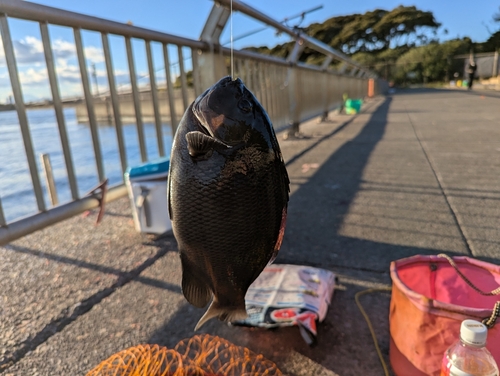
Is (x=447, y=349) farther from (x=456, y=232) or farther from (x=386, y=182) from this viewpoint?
(x=386, y=182)

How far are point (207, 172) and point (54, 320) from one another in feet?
4.93

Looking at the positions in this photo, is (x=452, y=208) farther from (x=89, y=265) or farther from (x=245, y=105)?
(x=89, y=265)

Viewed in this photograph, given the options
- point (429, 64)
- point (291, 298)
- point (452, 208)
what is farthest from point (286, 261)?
point (429, 64)

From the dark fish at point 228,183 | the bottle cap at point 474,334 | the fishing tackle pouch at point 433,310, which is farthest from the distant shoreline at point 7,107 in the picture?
the bottle cap at point 474,334

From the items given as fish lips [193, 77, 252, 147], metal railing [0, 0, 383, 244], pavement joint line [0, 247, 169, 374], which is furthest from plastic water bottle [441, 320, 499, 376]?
metal railing [0, 0, 383, 244]

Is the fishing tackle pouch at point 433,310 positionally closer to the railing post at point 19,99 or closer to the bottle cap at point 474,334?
the bottle cap at point 474,334

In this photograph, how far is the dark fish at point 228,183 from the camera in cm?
101

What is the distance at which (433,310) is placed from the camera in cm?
138

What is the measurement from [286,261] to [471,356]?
53.8 inches

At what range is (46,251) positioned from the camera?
9.14 feet

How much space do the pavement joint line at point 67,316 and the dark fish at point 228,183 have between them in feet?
3.96

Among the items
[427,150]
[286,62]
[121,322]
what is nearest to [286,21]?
[286,62]

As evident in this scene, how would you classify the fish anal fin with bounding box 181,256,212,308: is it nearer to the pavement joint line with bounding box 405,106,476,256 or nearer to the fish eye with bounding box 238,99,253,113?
the fish eye with bounding box 238,99,253,113

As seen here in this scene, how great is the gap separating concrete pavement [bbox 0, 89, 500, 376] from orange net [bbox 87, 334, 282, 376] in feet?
0.30
